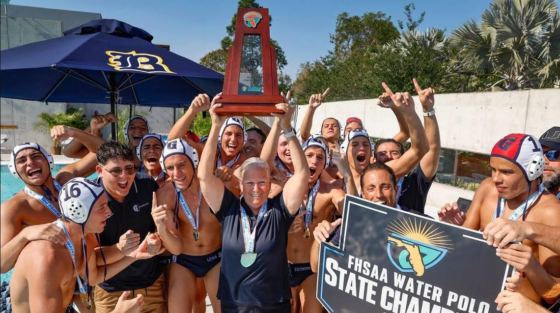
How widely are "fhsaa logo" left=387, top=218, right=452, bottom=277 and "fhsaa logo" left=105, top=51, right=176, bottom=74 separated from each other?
2.91m

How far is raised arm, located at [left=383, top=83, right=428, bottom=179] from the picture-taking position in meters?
3.43

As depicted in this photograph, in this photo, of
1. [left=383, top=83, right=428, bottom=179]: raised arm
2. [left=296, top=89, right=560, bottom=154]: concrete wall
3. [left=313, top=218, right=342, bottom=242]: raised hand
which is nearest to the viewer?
[left=313, top=218, right=342, bottom=242]: raised hand

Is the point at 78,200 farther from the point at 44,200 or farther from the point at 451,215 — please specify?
the point at 451,215

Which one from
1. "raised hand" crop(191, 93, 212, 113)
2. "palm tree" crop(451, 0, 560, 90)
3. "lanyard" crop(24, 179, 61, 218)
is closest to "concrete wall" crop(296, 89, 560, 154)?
"palm tree" crop(451, 0, 560, 90)

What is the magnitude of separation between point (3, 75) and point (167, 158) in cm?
271

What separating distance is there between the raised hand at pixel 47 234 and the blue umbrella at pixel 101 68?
1.86 meters

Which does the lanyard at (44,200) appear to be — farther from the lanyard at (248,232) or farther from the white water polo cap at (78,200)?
the lanyard at (248,232)

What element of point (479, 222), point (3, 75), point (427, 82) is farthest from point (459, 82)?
point (3, 75)

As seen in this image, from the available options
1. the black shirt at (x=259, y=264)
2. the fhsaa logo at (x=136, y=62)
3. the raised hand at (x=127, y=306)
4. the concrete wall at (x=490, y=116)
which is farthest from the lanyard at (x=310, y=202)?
the concrete wall at (x=490, y=116)

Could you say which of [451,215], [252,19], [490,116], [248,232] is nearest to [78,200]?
[248,232]

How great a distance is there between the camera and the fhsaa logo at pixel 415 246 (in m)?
2.37

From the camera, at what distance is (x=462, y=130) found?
33.5 feet

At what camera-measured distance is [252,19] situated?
3508 millimetres

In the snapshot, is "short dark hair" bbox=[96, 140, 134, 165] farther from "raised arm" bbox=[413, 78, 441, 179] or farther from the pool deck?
the pool deck
